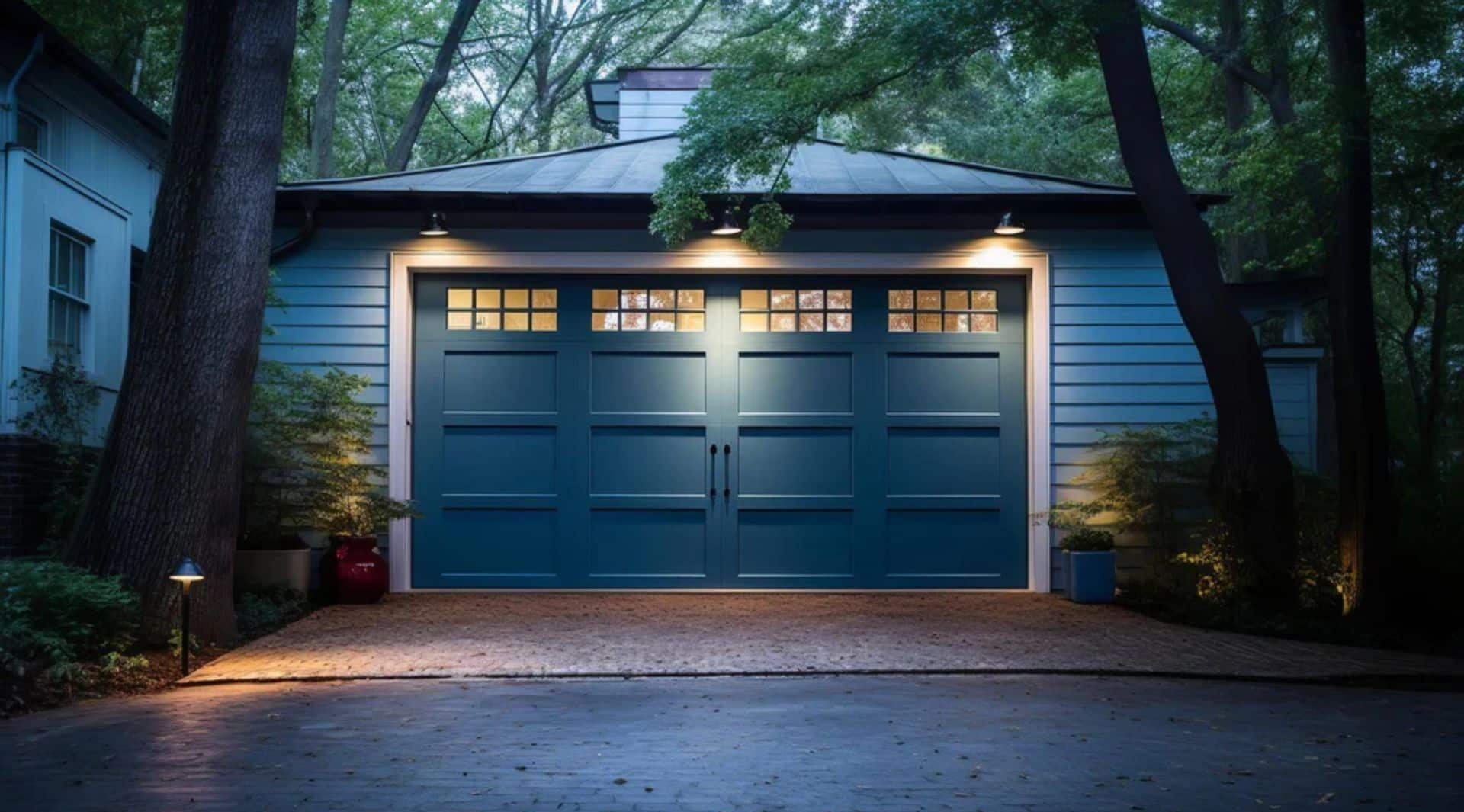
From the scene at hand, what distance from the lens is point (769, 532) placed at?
41.8 feet

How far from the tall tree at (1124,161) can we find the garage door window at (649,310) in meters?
1.19

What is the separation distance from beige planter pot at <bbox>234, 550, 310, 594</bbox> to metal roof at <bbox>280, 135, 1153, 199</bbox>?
10.0 feet

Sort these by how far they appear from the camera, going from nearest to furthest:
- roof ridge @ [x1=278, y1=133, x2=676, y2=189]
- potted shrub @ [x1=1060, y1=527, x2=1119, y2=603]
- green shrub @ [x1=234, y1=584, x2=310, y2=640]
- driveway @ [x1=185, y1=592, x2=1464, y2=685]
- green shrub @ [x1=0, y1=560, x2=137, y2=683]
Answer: green shrub @ [x1=0, y1=560, x2=137, y2=683], driveway @ [x1=185, y1=592, x2=1464, y2=685], green shrub @ [x1=234, y1=584, x2=310, y2=640], potted shrub @ [x1=1060, y1=527, x2=1119, y2=603], roof ridge @ [x1=278, y1=133, x2=676, y2=189]

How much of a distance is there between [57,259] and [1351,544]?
1005cm

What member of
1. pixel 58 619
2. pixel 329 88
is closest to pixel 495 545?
pixel 58 619

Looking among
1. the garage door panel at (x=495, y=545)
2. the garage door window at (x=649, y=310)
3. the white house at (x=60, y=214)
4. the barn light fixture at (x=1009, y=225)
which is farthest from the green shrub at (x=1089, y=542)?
the white house at (x=60, y=214)

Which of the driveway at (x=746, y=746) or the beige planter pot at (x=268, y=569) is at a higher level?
the beige planter pot at (x=268, y=569)

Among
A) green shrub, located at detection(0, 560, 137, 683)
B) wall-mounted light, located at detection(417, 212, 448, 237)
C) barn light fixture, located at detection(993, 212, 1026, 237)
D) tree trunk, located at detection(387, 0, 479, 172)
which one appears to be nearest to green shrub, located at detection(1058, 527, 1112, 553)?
barn light fixture, located at detection(993, 212, 1026, 237)

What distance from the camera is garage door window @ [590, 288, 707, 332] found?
42.3ft

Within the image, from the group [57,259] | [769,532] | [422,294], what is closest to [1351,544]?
[769,532]

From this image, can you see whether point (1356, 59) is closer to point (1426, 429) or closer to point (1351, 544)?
point (1351, 544)

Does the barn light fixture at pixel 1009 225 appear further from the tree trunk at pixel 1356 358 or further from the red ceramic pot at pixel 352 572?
the red ceramic pot at pixel 352 572

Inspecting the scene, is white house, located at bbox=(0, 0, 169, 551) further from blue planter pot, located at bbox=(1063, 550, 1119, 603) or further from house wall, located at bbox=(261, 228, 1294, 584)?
blue planter pot, located at bbox=(1063, 550, 1119, 603)

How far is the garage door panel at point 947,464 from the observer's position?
1280 cm
